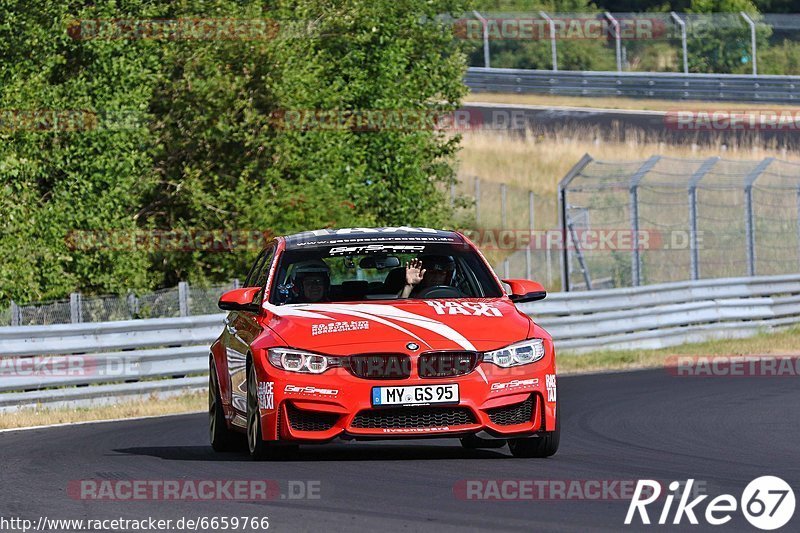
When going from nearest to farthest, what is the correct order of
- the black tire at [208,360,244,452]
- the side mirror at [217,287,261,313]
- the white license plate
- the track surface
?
the track surface, the white license plate, the side mirror at [217,287,261,313], the black tire at [208,360,244,452]

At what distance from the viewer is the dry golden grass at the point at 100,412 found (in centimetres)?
1584

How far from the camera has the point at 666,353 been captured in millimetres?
23047

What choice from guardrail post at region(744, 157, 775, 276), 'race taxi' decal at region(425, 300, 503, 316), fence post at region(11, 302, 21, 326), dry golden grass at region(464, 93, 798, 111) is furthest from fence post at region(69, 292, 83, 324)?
dry golden grass at region(464, 93, 798, 111)

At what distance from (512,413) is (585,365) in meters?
12.0

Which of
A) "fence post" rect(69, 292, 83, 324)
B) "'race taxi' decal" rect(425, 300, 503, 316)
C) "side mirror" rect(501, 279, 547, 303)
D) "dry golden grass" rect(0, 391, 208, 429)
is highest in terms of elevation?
"'race taxi' decal" rect(425, 300, 503, 316)

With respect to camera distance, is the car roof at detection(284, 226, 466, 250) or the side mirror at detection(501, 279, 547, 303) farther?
the car roof at detection(284, 226, 466, 250)

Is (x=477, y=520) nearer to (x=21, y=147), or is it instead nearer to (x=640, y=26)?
(x=21, y=147)

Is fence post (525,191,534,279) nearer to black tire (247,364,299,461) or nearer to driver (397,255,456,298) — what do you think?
driver (397,255,456,298)

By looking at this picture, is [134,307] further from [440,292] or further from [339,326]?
[339,326]

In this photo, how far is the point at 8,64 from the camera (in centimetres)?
2369

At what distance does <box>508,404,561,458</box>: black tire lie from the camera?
10062 millimetres

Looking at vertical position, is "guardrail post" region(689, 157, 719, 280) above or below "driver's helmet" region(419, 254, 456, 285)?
below

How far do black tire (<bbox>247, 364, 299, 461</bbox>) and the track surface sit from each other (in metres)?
0.12

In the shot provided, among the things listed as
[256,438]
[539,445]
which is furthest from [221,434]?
[539,445]
